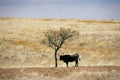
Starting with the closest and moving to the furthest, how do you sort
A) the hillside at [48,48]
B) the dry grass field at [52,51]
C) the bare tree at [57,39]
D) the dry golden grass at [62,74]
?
1. the dry golden grass at [62,74]
2. the dry grass field at [52,51]
3. the bare tree at [57,39]
4. the hillside at [48,48]

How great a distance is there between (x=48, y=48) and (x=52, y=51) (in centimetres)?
149

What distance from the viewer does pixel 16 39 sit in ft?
205

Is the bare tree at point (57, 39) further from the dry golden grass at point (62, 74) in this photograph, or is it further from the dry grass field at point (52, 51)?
the dry golden grass at point (62, 74)

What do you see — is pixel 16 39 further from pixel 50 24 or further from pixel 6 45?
pixel 50 24

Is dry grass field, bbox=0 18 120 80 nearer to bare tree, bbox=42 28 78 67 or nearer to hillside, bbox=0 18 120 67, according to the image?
hillside, bbox=0 18 120 67

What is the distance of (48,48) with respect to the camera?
55094 mm

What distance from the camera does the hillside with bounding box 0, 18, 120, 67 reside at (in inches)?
1982

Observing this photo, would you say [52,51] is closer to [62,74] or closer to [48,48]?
[48,48]

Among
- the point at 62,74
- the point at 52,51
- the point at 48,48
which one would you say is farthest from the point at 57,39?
the point at 62,74

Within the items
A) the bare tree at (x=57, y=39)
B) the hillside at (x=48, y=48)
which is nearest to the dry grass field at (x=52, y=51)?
the hillside at (x=48, y=48)

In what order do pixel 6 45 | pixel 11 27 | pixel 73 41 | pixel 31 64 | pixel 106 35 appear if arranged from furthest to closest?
pixel 11 27
pixel 106 35
pixel 73 41
pixel 6 45
pixel 31 64

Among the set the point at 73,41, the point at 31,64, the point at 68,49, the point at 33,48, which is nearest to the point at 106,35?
the point at 73,41

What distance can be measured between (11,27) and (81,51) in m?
27.7

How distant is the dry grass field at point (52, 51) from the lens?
29.2 m
